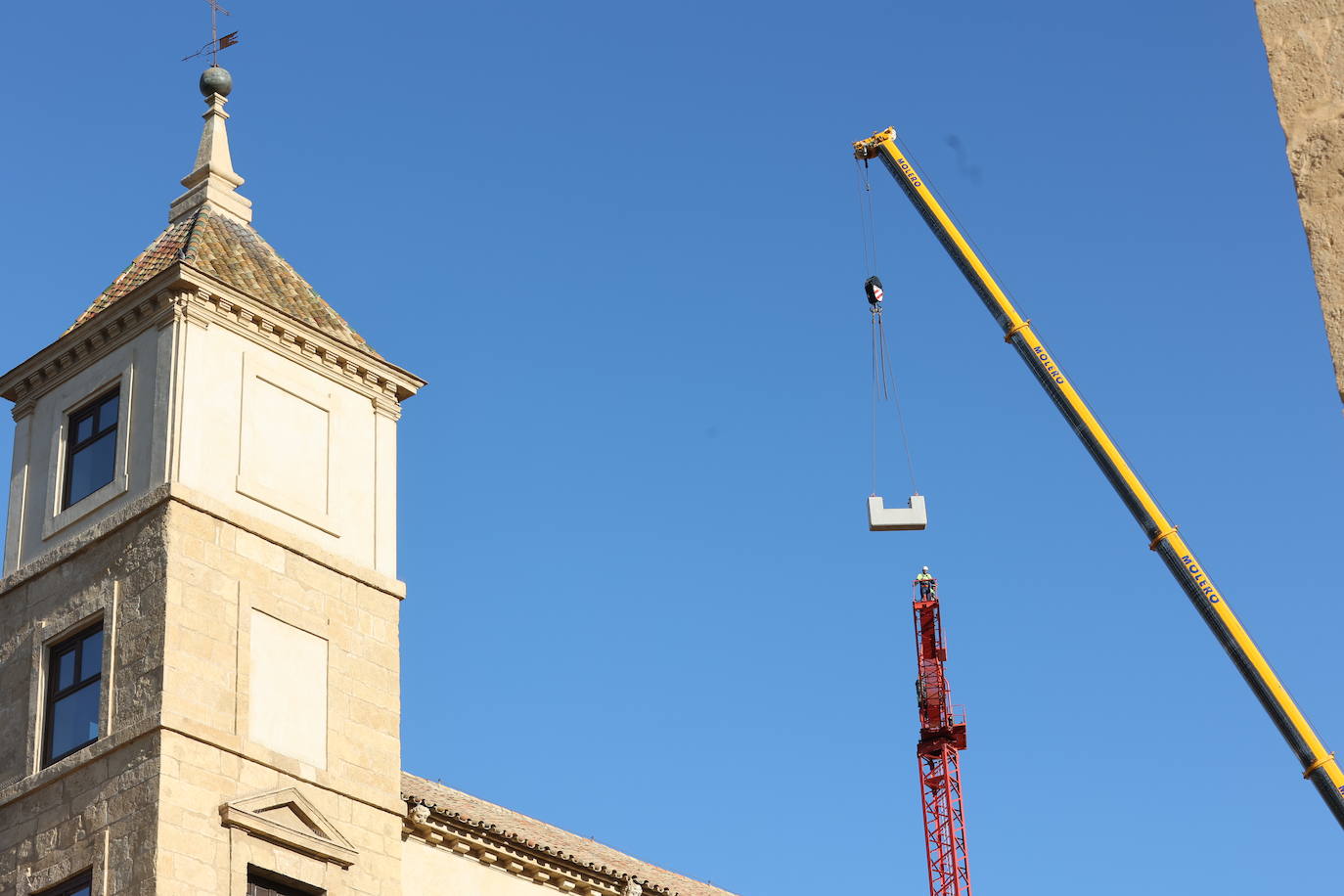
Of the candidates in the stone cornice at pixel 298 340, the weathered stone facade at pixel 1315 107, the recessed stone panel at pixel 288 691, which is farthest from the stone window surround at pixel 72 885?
the weathered stone facade at pixel 1315 107

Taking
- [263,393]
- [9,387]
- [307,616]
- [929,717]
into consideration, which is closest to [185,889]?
[307,616]

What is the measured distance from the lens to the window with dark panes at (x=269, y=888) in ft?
79.6

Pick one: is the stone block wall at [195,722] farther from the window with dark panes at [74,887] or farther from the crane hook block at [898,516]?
the crane hook block at [898,516]

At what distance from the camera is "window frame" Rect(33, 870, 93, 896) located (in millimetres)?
23906

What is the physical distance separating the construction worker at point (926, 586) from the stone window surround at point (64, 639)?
4843 centimetres

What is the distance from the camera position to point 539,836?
3086 centimetres

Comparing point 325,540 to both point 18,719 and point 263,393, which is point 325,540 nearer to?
point 263,393

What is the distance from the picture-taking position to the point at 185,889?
23156mm

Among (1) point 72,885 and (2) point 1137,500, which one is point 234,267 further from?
(2) point 1137,500

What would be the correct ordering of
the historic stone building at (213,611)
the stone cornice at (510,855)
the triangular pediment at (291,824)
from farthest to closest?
the stone cornice at (510,855), the historic stone building at (213,611), the triangular pediment at (291,824)

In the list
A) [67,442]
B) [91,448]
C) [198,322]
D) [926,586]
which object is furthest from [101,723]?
[926,586]

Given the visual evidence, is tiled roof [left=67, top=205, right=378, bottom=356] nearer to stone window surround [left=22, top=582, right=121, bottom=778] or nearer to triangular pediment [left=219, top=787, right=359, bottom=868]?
stone window surround [left=22, top=582, right=121, bottom=778]

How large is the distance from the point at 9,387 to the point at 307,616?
595cm

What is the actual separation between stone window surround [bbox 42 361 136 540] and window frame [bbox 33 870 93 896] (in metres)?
4.99
